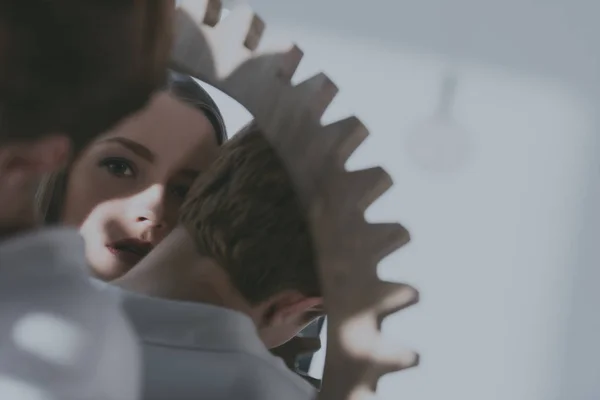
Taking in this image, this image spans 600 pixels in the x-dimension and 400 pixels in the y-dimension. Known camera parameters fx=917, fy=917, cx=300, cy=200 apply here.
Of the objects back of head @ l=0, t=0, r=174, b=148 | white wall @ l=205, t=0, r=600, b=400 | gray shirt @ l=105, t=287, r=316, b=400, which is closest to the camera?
back of head @ l=0, t=0, r=174, b=148

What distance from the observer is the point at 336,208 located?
0.42m

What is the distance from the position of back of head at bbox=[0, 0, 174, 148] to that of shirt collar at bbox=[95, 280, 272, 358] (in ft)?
0.45

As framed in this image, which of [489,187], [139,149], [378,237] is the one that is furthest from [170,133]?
[489,187]

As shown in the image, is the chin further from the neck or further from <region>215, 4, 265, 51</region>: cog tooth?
<region>215, 4, 265, 51</region>: cog tooth

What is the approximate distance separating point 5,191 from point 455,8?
2.58 ft

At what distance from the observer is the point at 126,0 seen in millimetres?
276

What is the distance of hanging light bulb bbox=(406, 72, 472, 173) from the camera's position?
40.6 inches

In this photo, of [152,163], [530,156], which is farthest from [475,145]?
[152,163]

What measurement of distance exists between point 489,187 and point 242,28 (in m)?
0.63

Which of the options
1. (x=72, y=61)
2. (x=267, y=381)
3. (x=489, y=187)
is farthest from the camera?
(x=489, y=187)

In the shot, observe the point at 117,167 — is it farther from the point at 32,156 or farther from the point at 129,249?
the point at 32,156

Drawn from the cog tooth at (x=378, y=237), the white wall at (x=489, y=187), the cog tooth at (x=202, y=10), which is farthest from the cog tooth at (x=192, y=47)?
the white wall at (x=489, y=187)

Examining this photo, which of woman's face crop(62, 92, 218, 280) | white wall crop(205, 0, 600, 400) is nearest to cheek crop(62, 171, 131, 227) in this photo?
woman's face crop(62, 92, 218, 280)

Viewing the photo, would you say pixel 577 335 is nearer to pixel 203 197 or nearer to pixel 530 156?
pixel 530 156
